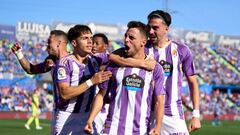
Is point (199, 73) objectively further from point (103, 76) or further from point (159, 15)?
point (103, 76)

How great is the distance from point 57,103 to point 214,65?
180 ft

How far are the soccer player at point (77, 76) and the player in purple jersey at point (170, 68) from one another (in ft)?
2.69

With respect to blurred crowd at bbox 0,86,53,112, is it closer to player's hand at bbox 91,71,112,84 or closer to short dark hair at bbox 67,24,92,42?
short dark hair at bbox 67,24,92,42

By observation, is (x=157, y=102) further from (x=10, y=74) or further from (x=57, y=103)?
(x=10, y=74)

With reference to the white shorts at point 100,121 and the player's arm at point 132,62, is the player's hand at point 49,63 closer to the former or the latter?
the white shorts at point 100,121

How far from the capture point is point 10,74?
4575 cm

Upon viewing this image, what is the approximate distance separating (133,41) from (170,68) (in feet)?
4.86

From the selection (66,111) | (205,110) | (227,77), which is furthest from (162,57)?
(227,77)

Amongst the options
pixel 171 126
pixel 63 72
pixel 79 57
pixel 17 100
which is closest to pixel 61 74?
pixel 63 72

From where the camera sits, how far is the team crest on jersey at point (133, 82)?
653 centimetres

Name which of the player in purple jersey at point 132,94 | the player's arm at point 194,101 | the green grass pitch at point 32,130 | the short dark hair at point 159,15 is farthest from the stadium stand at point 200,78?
the player in purple jersey at point 132,94

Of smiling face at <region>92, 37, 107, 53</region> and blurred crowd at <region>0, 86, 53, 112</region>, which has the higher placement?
smiling face at <region>92, 37, 107, 53</region>

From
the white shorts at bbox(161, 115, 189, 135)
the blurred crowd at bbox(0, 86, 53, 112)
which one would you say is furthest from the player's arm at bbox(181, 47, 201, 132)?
the blurred crowd at bbox(0, 86, 53, 112)

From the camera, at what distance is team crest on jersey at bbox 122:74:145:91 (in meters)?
6.53
